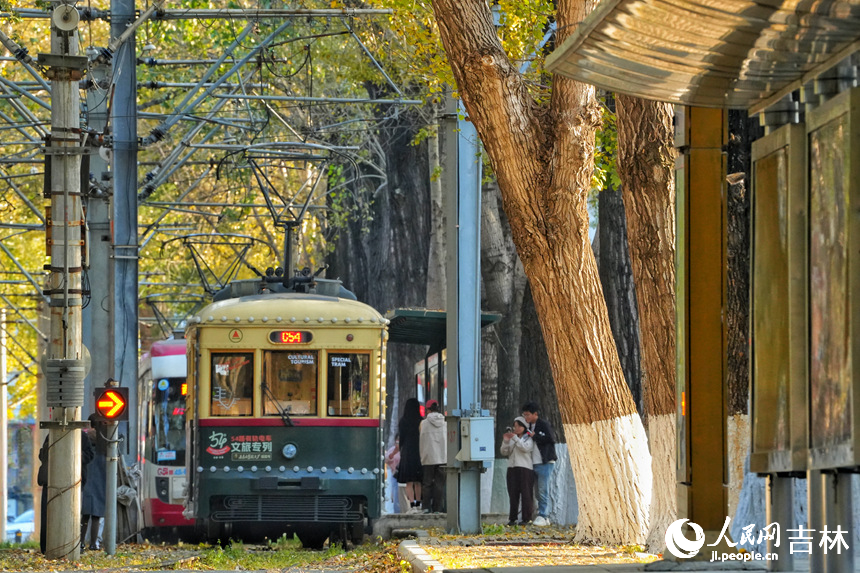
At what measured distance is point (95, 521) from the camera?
17203mm

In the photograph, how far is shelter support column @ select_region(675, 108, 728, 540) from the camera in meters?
8.05

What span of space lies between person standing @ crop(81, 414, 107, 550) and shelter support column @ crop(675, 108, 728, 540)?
10.0 metres

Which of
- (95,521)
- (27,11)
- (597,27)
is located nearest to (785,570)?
(597,27)

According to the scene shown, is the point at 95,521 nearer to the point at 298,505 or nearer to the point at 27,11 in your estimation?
the point at 298,505

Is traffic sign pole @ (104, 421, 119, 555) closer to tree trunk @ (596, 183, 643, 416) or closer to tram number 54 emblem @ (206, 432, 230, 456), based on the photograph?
tram number 54 emblem @ (206, 432, 230, 456)

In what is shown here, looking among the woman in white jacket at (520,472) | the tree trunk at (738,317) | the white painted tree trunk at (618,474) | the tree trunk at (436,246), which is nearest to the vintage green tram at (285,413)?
the woman in white jacket at (520,472)

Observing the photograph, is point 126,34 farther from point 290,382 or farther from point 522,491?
point 522,491

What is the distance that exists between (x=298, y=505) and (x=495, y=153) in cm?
634

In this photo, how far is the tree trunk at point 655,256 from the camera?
1122 cm

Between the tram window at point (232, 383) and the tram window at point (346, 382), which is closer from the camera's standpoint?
the tram window at point (232, 383)

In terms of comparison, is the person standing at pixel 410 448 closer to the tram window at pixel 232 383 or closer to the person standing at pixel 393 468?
the person standing at pixel 393 468

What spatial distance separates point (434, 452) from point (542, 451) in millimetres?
1714

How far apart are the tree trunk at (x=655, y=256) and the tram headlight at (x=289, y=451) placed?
6365mm

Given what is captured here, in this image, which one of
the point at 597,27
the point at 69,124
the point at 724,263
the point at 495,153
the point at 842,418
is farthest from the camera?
the point at 69,124
